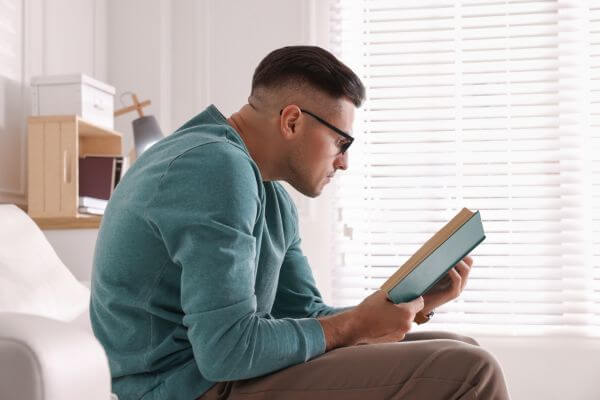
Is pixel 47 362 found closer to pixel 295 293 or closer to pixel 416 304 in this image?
pixel 416 304

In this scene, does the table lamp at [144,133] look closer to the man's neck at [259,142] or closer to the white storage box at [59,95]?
the white storage box at [59,95]

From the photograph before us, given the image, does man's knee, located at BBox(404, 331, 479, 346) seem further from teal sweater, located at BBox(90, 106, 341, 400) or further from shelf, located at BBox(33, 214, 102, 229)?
Result: shelf, located at BBox(33, 214, 102, 229)

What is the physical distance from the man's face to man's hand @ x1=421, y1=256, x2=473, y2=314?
33cm

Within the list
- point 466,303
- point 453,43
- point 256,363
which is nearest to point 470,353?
point 256,363

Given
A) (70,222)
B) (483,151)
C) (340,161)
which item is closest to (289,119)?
(340,161)

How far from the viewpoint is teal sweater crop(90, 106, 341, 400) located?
121 cm

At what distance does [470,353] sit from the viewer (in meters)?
1.22

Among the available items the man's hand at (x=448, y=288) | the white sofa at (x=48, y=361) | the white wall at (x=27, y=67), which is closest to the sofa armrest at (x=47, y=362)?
the white sofa at (x=48, y=361)

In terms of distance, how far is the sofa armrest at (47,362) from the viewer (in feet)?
3.03

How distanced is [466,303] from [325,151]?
7.37 ft

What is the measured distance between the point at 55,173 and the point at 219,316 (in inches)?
74.1

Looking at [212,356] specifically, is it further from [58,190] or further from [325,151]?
[58,190]

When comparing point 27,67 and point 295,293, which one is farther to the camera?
point 27,67

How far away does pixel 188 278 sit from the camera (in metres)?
1.22
